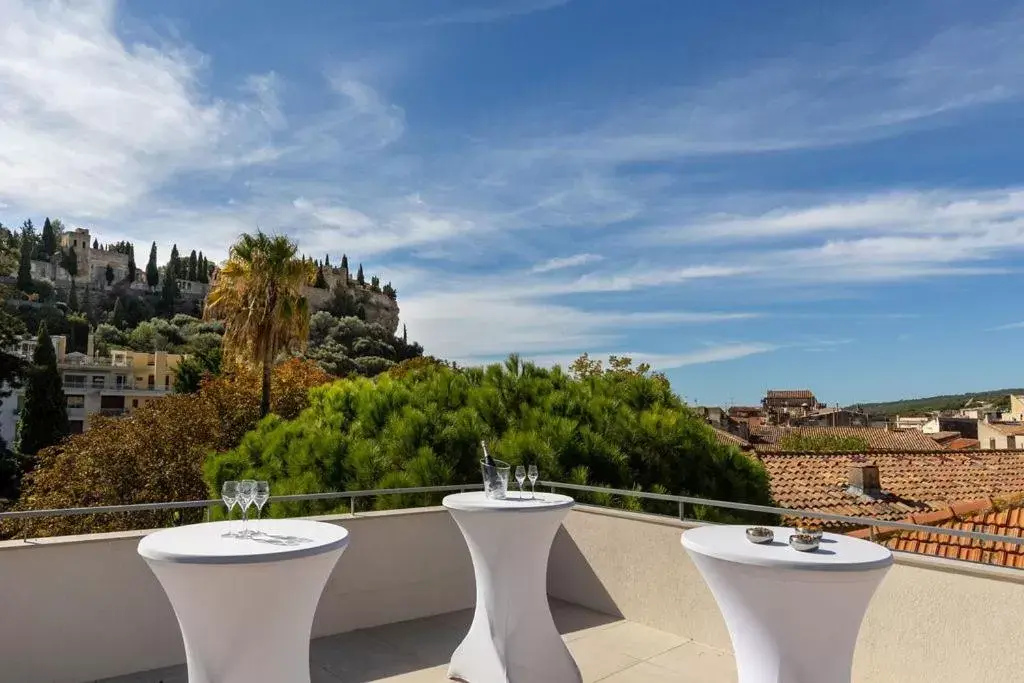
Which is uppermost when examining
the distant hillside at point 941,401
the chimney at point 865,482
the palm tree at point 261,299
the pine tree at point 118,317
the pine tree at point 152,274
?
the pine tree at point 152,274

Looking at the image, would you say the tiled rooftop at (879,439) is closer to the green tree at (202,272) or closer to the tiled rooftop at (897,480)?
the tiled rooftop at (897,480)

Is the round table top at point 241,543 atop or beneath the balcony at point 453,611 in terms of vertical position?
atop

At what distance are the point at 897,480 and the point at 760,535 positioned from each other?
40.4ft

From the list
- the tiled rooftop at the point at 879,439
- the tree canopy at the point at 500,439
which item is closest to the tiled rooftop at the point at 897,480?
the tree canopy at the point at 500,439

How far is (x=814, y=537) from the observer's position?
2.34 m

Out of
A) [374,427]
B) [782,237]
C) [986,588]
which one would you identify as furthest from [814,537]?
[782,237]

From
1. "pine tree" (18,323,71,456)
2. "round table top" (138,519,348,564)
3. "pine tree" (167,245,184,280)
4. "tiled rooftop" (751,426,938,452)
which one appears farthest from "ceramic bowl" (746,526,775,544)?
"pine tree" (167,245,184,280)

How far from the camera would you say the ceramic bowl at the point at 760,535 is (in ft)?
8.00

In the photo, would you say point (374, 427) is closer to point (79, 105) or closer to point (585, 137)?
point (585, 137)

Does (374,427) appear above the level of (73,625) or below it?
above

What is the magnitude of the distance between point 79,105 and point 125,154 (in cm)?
324

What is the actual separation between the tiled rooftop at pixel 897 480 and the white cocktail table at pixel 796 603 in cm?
858

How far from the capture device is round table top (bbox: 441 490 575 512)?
3.31 meters

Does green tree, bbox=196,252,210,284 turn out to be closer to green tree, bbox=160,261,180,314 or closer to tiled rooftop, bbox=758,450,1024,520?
green tree, bbox=160,261,180,314
